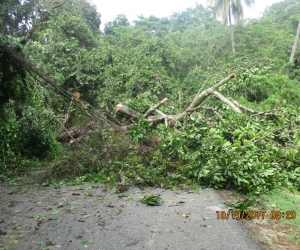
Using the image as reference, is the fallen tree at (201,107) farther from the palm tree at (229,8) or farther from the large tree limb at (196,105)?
the palm tree at (229,8)

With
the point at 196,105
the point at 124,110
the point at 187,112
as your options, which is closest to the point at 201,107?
the point at 187,112

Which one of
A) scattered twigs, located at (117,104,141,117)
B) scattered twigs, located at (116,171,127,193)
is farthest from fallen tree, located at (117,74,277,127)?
scattered twigs, located at (116,171,127,193)

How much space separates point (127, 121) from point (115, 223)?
4.26 m

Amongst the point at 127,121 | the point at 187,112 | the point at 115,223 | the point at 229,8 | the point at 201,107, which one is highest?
the point at 229,8

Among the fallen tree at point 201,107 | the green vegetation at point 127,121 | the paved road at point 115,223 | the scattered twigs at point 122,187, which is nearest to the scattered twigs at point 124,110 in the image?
the fallen tree at point 201,107

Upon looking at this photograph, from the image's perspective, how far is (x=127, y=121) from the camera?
7543 millimetres

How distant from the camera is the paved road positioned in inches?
115

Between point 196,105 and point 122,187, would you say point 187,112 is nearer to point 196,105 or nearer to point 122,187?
point 196,105

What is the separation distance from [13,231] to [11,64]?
217cm

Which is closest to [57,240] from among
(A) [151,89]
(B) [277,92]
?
(A) [151,89]

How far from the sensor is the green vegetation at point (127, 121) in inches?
187

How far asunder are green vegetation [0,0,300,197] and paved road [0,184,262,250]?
2.79ft

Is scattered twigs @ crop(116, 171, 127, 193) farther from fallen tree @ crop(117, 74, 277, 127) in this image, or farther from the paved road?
fallen tree @ crop(117, 74, 277, 127)

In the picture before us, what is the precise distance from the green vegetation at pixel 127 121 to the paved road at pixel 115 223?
2.79 feet
